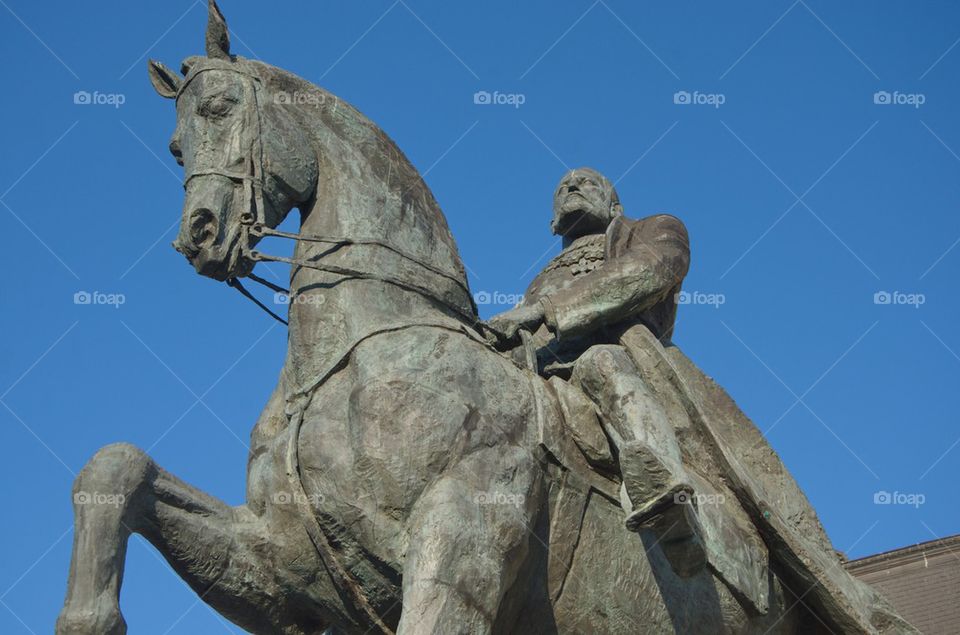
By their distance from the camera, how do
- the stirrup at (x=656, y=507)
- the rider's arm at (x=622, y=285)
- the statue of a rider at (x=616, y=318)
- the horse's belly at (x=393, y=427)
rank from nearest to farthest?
the horse's belly at (x=393, y=427), the stirrup at (x=656, y=507), the statue of a rider at (x=616, y=318), the rider's arm at (x=622, y=285)

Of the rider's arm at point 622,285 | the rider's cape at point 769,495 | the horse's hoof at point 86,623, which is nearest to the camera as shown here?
the horse's hoof at point 86,623

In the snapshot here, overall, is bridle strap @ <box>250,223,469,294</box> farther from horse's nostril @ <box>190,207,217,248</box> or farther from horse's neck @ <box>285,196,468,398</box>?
horse's nostril @ <box>190,207,217,248</box>

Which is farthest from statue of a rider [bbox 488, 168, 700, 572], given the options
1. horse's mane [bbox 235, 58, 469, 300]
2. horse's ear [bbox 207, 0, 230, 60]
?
horse's ear [bbox 207, 0, 230, 60]

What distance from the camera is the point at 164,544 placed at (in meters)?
8.98

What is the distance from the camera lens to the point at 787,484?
11023mm

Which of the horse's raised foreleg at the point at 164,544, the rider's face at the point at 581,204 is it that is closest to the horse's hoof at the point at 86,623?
the horse's raised foreleg at the point at 164,544

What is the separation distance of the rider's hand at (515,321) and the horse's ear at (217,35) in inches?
94.0

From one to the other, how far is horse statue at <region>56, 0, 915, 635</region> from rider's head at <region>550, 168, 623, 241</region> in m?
1.99

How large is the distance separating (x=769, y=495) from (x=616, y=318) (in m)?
1.65

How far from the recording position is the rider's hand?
9.97m

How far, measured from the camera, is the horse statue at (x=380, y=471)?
8688mm

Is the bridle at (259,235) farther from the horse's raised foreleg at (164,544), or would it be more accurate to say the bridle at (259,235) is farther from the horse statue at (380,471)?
the horse's raised foreleg at (164,544)

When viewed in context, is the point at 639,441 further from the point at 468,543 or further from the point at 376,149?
the point at 376,149

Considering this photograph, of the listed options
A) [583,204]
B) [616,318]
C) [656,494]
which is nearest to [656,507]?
[656,494]
